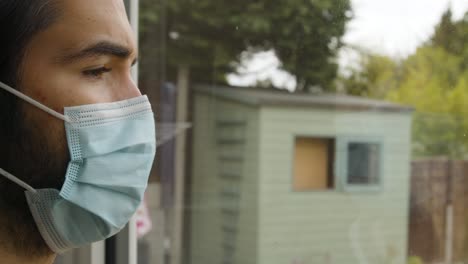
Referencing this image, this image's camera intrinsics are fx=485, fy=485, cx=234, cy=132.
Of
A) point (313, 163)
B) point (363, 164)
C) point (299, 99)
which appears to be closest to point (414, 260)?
point (363, 164)

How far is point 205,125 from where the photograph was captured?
2.21 metres

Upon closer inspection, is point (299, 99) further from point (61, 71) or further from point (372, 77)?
point (61, 71)

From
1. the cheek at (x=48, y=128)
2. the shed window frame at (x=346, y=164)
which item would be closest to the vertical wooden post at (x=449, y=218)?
the shed window frame at (x=346, y=164)

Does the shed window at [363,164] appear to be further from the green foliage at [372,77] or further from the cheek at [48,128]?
the cheek at [48,128]

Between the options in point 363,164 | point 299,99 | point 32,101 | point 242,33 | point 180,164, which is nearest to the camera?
point 32,101

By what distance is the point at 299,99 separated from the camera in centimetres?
165

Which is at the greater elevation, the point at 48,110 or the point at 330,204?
the point at 48,110

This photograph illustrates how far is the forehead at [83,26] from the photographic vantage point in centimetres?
75

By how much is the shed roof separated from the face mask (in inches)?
31.9

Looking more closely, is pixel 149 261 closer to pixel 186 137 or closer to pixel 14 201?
pixel 186 137

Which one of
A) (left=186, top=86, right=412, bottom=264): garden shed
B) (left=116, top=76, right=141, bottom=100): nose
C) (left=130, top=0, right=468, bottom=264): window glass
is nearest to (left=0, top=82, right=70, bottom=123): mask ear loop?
(left=116, top=76, right=141, bottom=100): nose

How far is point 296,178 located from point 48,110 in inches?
44.2

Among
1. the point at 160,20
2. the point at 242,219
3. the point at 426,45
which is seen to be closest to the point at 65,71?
the point at 426,45

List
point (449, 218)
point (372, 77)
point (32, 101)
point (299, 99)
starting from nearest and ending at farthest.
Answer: point (32, 101) → point (449, 218) → point (372, 77) → point (299, 99)
